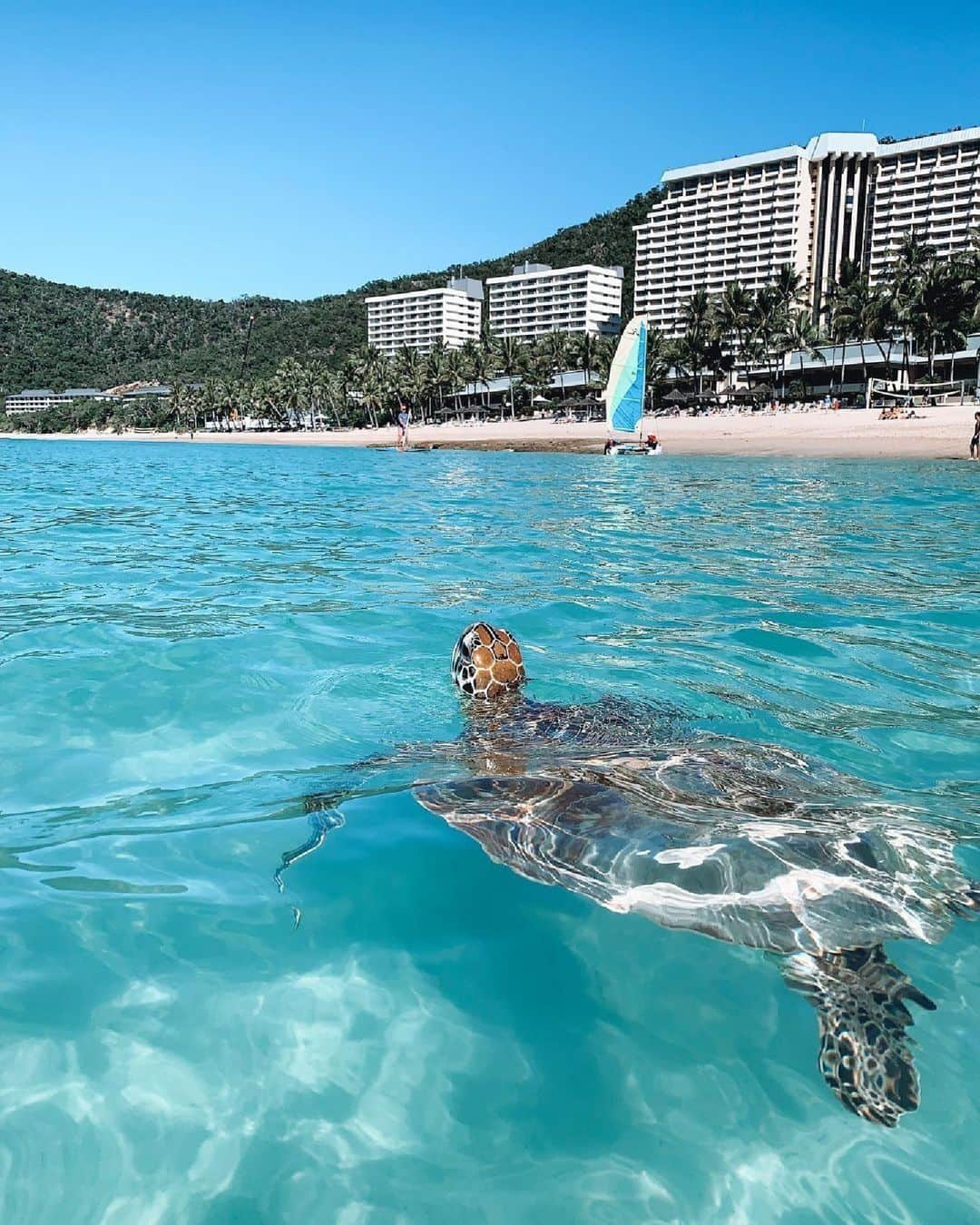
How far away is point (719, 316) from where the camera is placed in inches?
3720

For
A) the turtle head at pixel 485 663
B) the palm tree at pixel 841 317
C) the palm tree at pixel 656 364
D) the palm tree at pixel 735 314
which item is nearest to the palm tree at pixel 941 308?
the palm tree at pixel 841 317

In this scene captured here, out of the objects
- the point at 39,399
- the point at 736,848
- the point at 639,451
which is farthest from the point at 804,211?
the point at 736,848

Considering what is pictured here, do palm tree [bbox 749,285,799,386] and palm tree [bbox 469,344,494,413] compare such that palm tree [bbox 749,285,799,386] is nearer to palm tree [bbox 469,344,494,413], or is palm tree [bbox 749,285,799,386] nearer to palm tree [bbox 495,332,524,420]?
palm tree [bbox 495,332,524,420]

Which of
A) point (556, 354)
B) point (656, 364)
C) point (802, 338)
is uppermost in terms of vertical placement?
point (556, 354)

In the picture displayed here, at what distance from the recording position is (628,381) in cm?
4669

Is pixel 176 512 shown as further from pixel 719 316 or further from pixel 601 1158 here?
pixel 719 316

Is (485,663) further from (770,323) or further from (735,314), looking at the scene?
(735,314)

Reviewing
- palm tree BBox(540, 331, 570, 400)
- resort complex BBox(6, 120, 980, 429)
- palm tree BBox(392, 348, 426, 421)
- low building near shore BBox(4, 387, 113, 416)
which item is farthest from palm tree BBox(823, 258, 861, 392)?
low building near shore BBox(4, 387, 113, 416)

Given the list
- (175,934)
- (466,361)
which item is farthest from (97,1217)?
(466,361)

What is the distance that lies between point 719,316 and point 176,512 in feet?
275

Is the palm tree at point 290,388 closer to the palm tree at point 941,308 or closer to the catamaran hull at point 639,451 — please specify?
the palm tree at point 941,308

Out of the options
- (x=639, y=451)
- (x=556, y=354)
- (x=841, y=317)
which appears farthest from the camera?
(x=556, y=354)

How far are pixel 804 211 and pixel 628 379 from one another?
462ft

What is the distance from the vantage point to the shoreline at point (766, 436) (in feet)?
159
